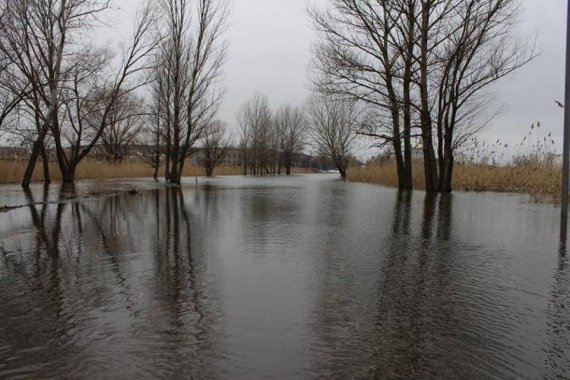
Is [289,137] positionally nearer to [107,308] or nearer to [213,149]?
[213,149]

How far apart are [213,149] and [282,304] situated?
55.2 meters

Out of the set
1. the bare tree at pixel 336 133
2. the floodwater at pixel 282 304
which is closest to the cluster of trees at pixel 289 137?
the bare tree at pixel 336 133

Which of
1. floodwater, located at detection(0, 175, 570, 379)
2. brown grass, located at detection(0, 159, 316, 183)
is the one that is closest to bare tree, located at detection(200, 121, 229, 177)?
brown grass, located at detection(0, 159, 316, 183)

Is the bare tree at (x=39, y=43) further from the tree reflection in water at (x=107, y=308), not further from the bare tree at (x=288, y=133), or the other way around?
the bare tree at (x=288, y=133)

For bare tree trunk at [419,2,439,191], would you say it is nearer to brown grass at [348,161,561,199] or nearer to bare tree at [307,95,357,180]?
brown grass at [348,161,561,199]

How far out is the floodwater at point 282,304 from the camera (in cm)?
280

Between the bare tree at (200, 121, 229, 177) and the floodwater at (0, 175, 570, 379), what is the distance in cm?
4845

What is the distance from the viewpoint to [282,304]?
3.89 m

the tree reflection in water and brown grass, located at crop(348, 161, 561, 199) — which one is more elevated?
brown grass, located at crop(348, 161, 561, 199)

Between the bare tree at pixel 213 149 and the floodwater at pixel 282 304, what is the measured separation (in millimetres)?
48447

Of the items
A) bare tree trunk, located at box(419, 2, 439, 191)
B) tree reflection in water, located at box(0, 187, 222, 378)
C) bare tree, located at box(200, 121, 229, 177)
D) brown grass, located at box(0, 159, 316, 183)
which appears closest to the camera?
tree reflection in water, located at box(0, 187, 222, 378)

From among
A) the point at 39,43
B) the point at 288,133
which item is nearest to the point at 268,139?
the point at 288,133

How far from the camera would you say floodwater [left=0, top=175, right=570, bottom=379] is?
110 inches

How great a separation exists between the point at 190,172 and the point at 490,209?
47.0 meters
